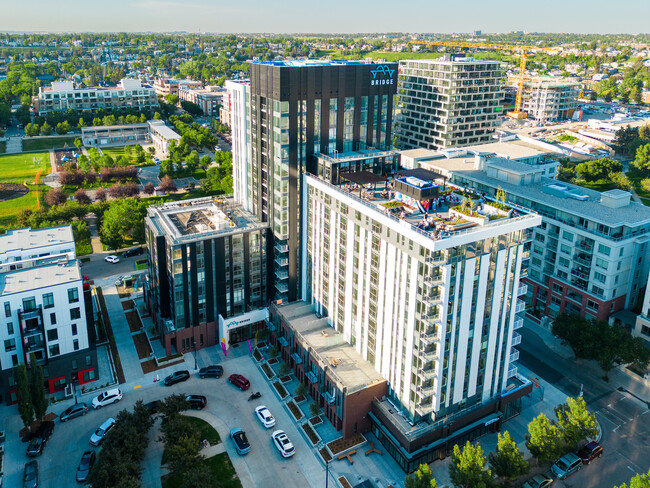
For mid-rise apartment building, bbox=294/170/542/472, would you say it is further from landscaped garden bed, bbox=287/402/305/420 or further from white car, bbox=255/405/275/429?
white car, bbox=255/405/275/429

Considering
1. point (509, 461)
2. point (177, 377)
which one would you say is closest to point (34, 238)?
point (177, 377)

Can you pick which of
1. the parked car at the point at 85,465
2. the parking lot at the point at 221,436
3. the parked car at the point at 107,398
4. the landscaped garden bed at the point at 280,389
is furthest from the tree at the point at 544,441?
the parked car at the point at 107,398

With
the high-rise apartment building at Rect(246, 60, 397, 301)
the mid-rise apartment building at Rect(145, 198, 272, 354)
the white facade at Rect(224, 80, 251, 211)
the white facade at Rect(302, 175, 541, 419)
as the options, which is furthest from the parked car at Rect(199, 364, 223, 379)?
the white facade at Rect(224, 80, 251, 211)

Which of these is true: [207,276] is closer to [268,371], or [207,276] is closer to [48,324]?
[268,371]

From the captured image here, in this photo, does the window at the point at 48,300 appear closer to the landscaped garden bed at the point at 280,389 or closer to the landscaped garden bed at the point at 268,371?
Result: the landscaped garden bed at the point at 268,371

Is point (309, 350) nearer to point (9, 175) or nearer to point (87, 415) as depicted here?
point (87, 415)
